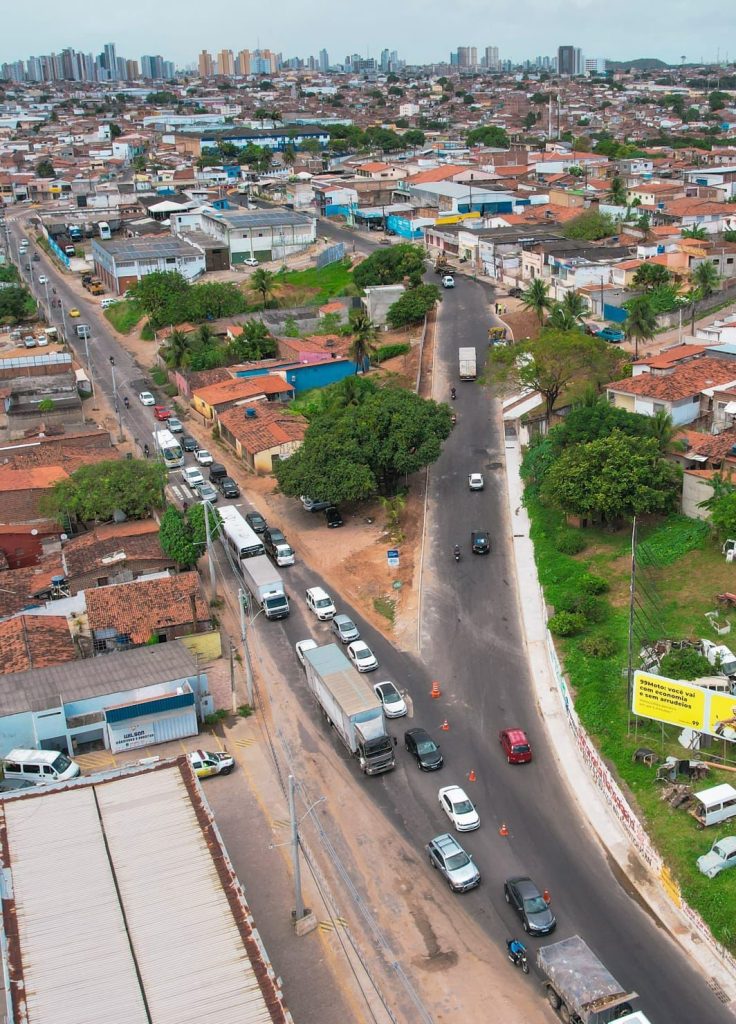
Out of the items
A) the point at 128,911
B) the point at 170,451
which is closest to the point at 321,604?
the point at 128,911

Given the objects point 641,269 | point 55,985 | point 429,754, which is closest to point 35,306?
point 641,269

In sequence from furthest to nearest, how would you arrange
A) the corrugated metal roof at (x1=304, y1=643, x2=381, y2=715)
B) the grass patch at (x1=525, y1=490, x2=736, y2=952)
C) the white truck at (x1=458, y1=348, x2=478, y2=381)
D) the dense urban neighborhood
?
the white truck at (x1=458, y1=348, x2=478, y2=381) < the corrugated metal roof at (x1=304, y1=643, x2=381, y2=715) < the grass patch at (x1=525, y1=490, x2=736, y2=952) < the dense urban neighborhood

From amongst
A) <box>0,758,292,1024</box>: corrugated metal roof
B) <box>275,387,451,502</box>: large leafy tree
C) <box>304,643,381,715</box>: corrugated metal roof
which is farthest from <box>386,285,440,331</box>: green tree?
<box>0,758,292,1024</box>: corrugated metal roof

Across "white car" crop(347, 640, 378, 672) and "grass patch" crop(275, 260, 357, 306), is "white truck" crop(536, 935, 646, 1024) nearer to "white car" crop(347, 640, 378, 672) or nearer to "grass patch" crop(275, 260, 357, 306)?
"white car" crop(347, 640, 378, 672)

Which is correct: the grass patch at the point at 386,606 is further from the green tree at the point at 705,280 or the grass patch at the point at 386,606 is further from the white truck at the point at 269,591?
the green tree at the point at 705,280

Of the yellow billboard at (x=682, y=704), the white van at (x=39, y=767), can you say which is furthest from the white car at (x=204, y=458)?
the yellow billboard at (x=682, y=704)

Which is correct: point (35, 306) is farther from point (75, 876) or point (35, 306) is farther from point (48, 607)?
point (75, 876)
